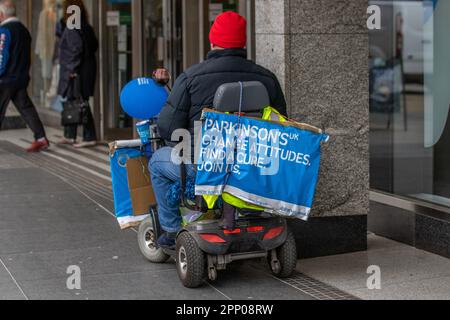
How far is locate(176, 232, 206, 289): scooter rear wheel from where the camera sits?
6.18 m

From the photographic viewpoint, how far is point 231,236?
245 inches

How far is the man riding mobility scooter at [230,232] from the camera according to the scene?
613cm

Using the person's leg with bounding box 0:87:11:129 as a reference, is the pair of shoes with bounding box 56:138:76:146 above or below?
below

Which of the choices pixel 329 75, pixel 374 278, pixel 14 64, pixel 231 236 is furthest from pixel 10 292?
pixel 14 64

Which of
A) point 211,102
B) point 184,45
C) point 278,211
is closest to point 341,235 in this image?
point 278,211

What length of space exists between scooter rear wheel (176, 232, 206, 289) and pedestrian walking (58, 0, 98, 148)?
22.7 ft

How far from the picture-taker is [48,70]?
17.0 metres

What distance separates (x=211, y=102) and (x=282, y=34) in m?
0.98

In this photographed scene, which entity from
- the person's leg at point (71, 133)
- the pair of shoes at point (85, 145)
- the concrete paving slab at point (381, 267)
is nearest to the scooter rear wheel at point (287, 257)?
the concrete paving slab at point (381, 267)

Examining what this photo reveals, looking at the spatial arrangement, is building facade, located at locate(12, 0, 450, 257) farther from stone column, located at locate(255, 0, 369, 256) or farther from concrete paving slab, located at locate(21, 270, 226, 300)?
concrete paving slab, located at locate(21, 270, 226, 300)

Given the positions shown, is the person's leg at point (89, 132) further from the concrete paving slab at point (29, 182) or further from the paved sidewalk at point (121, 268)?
the paved sidewalk at point (121, 268)

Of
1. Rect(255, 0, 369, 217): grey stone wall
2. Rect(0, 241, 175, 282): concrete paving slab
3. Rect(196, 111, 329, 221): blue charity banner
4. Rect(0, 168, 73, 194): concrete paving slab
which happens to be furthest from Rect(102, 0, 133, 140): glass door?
Rect(196, 111, 329, 221): blue charity banner

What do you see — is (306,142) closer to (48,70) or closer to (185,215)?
(185,215)

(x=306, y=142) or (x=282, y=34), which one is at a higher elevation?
(x=282, y=34)
